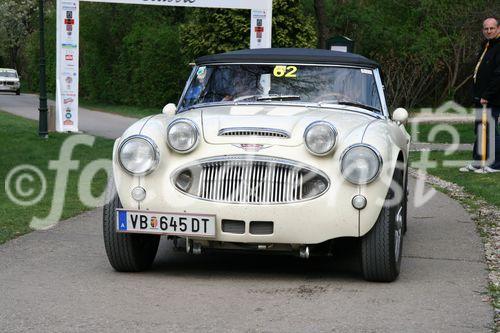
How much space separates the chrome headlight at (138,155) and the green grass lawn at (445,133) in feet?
53.3

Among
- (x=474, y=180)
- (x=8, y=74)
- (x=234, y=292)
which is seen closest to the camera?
(x=234, y=292)

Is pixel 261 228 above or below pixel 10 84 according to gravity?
above

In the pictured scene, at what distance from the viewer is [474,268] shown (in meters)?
7.28

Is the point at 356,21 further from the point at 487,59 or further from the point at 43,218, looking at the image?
the point at 43,218

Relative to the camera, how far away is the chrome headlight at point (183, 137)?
21.5ft

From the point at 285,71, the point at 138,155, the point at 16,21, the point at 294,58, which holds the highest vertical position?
the point at 16,21

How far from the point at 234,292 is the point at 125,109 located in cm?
3425

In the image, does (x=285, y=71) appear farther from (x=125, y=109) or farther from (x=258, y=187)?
(x=125, y=109)

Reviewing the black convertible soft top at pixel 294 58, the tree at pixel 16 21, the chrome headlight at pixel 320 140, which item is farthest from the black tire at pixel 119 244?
the tree at pixel 16 21

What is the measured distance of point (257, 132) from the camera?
21.6ft

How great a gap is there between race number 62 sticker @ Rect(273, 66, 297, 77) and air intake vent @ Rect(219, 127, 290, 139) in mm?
1369

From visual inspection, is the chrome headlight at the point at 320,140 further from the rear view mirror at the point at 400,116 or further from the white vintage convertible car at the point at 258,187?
the rear view mirror at the point at 400,116

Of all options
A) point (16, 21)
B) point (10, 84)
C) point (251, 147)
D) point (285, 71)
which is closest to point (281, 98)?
point (285, 71)

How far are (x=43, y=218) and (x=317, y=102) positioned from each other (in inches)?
135
